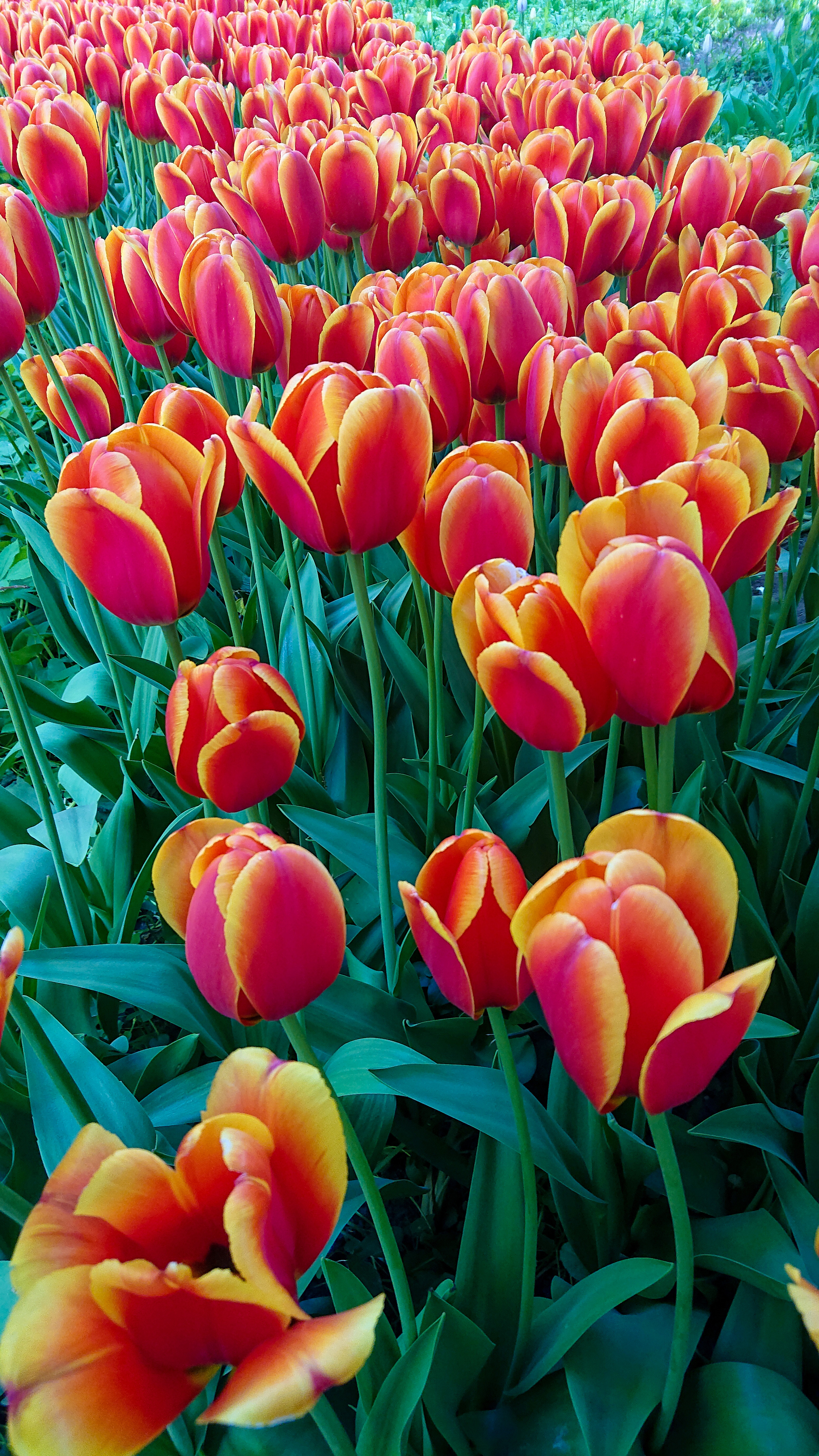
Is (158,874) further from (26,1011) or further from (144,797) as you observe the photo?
(144,797)

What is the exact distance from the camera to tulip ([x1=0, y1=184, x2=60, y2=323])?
1.25 meters

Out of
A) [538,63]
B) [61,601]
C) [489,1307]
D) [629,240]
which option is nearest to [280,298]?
[629,240]

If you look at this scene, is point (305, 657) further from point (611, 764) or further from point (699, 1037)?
point (699, 1037)

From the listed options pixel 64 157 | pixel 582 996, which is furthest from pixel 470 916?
pixel 64 157

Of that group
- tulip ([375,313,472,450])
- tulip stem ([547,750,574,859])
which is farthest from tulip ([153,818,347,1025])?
tulip ([375,313,472,450])

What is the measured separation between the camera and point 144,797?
1384mm

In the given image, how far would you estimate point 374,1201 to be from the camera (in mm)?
635

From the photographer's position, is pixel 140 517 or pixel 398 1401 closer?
pixel 398 1401

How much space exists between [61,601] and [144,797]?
2.22ft

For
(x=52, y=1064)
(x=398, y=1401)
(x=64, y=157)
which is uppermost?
(x=64, y=157)

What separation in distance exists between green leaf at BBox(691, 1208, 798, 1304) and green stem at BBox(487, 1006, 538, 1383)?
0.17 meters

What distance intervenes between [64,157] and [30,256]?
17.3 inches

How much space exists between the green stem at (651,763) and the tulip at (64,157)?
4.58 feet

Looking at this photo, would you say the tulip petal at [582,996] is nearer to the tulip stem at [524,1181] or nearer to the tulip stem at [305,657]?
the tulip stem at [524,1181]
